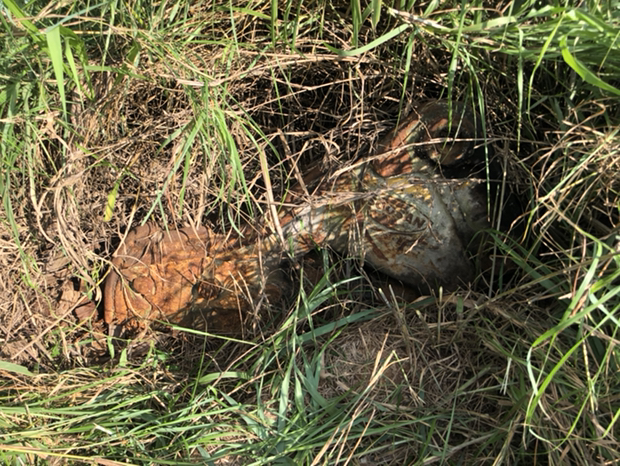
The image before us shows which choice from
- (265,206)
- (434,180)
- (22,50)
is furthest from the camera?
(265,206)

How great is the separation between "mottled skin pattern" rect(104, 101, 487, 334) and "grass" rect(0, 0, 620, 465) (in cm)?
7

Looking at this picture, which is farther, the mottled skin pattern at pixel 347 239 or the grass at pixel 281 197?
the mottled skin pattern at pixel 347 239

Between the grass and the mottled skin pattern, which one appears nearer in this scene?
the grass

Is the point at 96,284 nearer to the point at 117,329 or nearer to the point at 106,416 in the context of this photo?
the point at 117,329

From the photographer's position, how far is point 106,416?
1531 mm

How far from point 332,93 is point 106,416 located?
1.17m

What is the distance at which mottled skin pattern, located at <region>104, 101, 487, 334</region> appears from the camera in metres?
1.53

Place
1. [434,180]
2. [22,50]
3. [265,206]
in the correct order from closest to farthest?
1. [22,50]
2. [434,180]
3. [265,206]

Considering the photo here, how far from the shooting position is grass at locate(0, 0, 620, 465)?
4.33ft

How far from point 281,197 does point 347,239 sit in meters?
Answer: 0.25

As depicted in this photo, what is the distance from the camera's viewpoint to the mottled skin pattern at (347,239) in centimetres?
153

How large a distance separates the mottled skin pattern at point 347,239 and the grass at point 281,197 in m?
0.07

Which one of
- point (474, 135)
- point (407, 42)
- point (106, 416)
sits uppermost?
point (407, 42)

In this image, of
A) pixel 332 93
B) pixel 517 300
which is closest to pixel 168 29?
pixel 332 93
